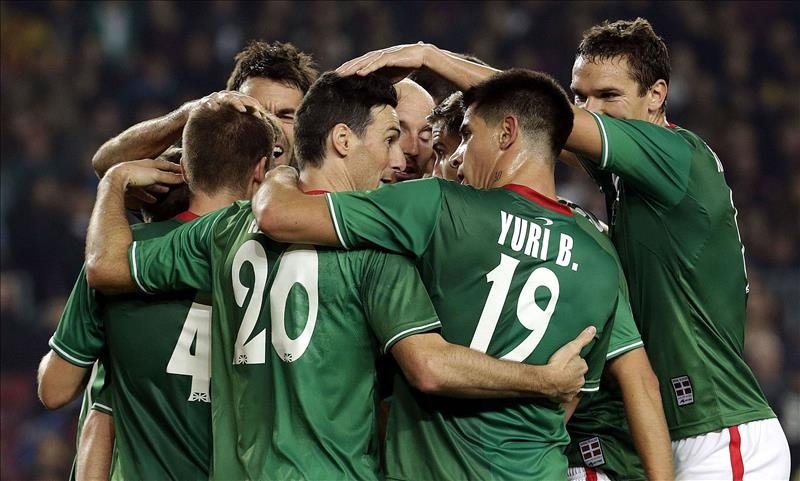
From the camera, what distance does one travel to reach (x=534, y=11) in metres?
12.1

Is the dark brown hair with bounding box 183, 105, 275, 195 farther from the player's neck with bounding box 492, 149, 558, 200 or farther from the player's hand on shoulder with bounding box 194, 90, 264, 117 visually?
the player's neck with bounding box 492, 149, 558, 200

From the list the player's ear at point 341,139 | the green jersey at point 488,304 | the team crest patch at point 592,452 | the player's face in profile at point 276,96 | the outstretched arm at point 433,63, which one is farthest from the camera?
the player's face in profile at point 276,96

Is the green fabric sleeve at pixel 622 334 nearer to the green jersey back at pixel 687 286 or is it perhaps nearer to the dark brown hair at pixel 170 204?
the green jersey back at pixel 687 286

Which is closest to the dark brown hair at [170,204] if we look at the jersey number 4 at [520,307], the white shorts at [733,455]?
the jersey number 4 at [520,307]

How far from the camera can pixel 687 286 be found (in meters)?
3.85

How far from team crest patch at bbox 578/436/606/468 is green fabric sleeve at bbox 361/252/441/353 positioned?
105cm

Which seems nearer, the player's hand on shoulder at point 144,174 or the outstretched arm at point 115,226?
the outstretched arm at point 115,226

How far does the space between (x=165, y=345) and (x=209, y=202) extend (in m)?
0.50

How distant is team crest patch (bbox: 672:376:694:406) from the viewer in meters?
3.81

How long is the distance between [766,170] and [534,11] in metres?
3.13

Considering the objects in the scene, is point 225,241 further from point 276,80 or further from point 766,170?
point 766,170

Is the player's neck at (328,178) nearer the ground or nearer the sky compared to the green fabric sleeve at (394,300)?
nearer the sky

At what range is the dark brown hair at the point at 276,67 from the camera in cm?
487

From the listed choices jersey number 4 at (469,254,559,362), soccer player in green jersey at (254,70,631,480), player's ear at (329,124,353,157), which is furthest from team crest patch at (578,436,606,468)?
player's ear at (329,124,353,157)
